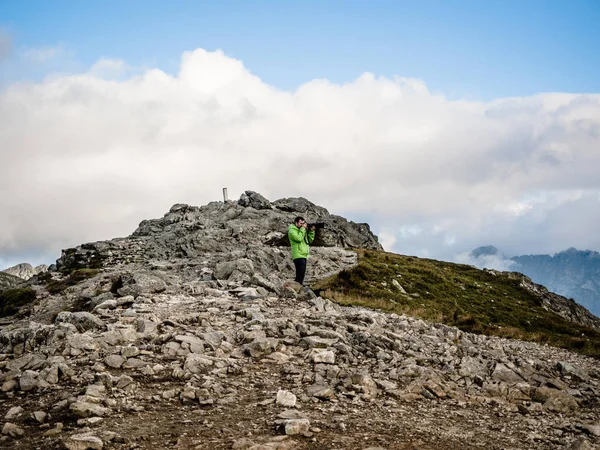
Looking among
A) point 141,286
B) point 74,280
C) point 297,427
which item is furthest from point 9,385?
point 74,280

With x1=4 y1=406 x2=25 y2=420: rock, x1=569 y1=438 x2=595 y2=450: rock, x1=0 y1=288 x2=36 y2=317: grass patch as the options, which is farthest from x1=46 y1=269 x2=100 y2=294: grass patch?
x1=569 y1=438 x2=595 y2=450: rock

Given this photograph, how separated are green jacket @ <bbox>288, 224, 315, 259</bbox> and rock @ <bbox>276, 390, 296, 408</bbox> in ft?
41.0

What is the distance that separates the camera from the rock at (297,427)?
9305mm

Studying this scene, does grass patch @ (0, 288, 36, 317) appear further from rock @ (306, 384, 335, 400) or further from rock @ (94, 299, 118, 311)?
rock @ (306, 384, 335, 400)

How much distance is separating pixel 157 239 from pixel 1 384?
140 feet

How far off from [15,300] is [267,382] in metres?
39.2

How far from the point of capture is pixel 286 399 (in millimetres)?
10984

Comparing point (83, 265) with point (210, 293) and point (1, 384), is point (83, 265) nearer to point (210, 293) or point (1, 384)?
point (210, 293)

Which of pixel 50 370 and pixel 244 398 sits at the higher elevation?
pixel 50 370

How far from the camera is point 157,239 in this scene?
5369cm

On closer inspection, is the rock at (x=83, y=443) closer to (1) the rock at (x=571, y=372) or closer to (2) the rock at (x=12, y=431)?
(2) the rock at (x=12, y=431)

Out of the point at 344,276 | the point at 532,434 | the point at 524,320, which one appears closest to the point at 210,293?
the point at 532,434

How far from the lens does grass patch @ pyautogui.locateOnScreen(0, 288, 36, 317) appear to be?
131 feet

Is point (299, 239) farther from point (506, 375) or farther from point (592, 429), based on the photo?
point (592, 429)
